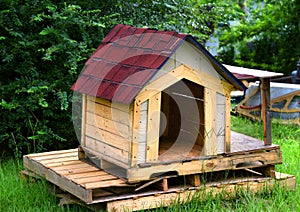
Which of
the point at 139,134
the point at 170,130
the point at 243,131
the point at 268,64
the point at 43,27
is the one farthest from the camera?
the point at 268,64

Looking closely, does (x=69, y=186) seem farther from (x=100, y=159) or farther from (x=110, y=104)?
(x=110, y=104)

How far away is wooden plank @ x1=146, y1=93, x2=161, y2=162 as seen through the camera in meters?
4.96

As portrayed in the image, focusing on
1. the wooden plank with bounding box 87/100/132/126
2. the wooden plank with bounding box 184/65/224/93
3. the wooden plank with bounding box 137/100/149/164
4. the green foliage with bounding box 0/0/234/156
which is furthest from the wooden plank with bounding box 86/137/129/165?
the green foliage with bounding box 0/0/234/156

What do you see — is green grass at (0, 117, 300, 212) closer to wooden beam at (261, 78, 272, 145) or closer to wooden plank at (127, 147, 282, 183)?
wooden plank at (127, 147, 282, 183)

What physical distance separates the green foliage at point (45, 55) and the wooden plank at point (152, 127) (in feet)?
7.11

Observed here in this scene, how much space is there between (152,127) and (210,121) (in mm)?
629

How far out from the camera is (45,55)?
7078 millimetres

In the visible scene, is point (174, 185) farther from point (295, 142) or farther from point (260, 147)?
point (295, 142)

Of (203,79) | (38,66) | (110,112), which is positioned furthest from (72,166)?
(38,66)

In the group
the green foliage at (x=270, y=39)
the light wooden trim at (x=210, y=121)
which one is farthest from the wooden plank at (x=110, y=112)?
the green foliage at (x=270, y=39)

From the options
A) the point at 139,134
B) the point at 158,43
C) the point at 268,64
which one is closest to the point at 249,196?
the point at 139,134

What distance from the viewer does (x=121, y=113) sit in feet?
16.6

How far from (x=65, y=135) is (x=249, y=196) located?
3.29 metres

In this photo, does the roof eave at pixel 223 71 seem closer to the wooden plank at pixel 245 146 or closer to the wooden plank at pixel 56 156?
the wooden plank at pixel 245 146
